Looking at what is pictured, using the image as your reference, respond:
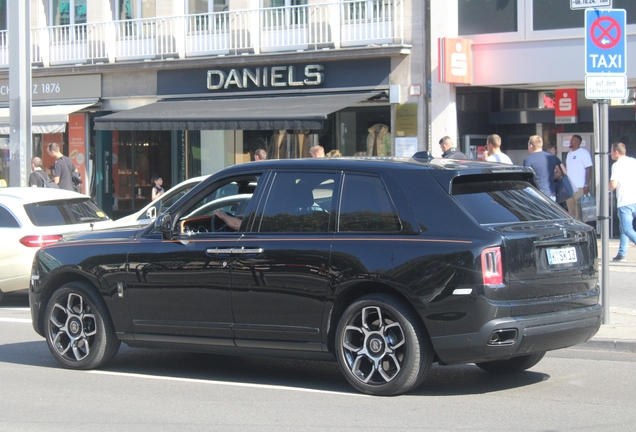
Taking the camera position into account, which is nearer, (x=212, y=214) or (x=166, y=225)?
(x=166, y=225)

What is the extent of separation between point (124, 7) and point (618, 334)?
1859 centimetres

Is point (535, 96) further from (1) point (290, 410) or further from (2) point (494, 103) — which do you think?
(1) point (290, 410)

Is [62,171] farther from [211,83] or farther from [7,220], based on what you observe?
[7,220]

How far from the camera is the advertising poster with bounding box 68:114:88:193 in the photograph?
25.2 m

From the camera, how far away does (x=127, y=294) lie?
7.79 meters

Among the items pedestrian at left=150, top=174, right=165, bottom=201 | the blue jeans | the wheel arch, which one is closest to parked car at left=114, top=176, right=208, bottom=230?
the wheel arch

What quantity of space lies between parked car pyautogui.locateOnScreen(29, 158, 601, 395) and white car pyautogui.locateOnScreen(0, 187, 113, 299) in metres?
4.32

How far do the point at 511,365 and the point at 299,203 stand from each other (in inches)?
85.7

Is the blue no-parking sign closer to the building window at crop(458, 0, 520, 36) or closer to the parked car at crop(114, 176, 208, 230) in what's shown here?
the parked car at crop(114, 176, 208, 230)

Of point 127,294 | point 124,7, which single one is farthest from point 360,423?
point 124,7

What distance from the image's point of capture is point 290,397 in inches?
275

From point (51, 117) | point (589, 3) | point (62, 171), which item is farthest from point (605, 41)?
point (51, 117)

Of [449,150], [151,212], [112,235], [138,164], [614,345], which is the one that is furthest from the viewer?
[138,164]

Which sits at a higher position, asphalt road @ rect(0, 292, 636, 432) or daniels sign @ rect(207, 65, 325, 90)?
daniels sign @ rect(207, 65, 325, 90)
